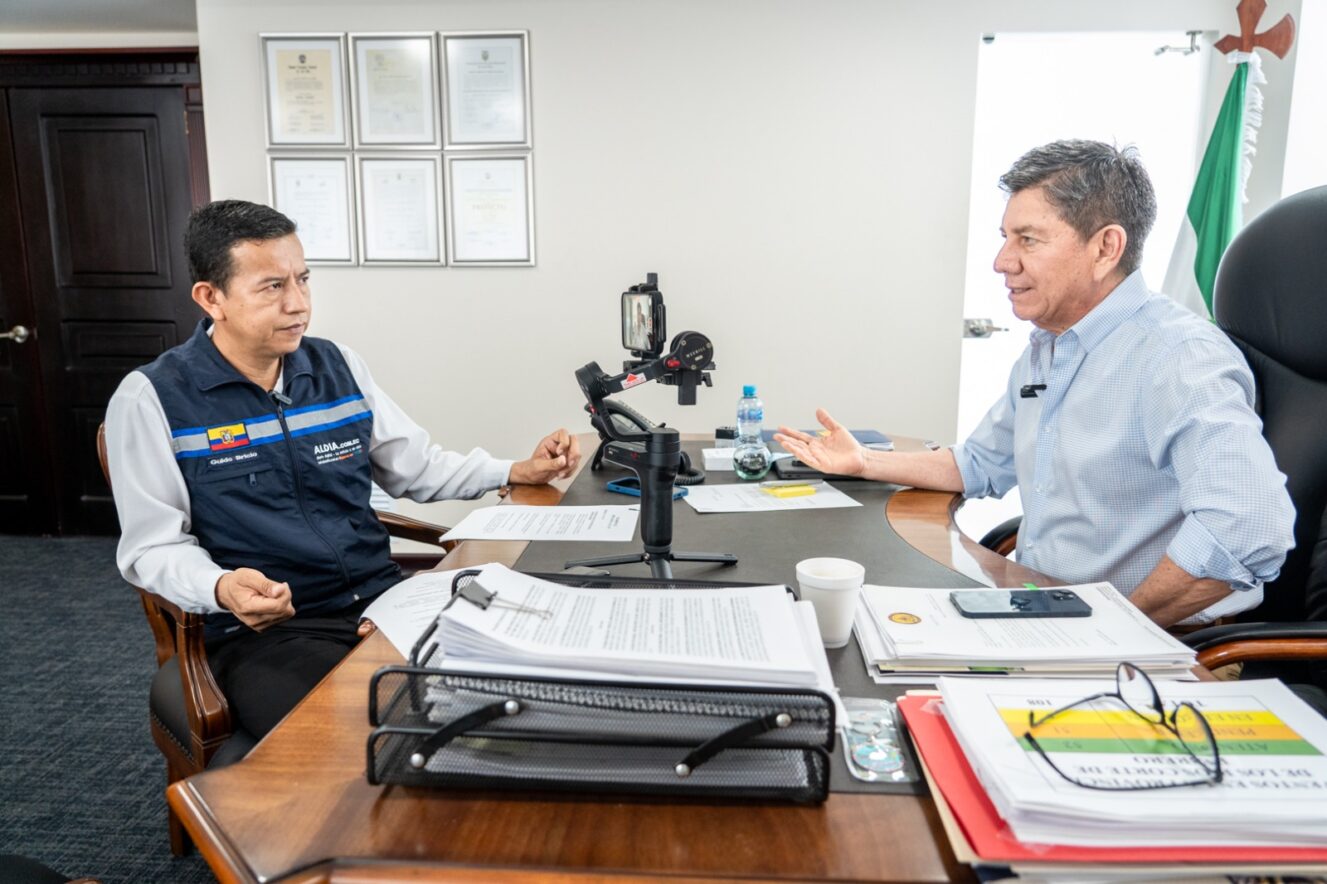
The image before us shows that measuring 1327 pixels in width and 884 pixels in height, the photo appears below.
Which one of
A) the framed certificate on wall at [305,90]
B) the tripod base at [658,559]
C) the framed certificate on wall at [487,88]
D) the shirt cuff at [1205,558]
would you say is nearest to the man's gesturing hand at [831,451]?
the tripod base at [658,559]

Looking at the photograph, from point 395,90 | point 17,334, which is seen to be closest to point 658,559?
point 395,90

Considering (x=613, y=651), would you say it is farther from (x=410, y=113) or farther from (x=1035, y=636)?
(x=410, y=113)

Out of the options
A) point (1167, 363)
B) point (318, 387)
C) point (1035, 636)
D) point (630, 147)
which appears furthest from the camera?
point (630, 147)

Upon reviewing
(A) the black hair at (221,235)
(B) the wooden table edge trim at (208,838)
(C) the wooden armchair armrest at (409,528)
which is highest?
(A) the black hair at (221,235)

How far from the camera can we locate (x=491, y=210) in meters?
3.51

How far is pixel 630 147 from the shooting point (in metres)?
3.45

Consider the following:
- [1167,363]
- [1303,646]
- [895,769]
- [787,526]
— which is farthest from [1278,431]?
[895,769]

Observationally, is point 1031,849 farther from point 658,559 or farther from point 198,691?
point 198,691

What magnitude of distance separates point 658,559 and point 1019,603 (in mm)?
523

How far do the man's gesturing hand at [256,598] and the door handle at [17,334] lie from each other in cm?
372

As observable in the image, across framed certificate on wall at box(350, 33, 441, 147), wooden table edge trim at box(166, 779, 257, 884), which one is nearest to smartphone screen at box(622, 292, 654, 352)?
wooden table edge trim at box(166, 779, 257, 884)

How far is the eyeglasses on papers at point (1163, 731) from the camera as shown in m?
0.70

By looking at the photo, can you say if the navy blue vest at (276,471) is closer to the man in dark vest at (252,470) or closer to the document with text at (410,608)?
the man in dark vest at (252,470)

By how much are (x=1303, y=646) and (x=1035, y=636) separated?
546 mm
